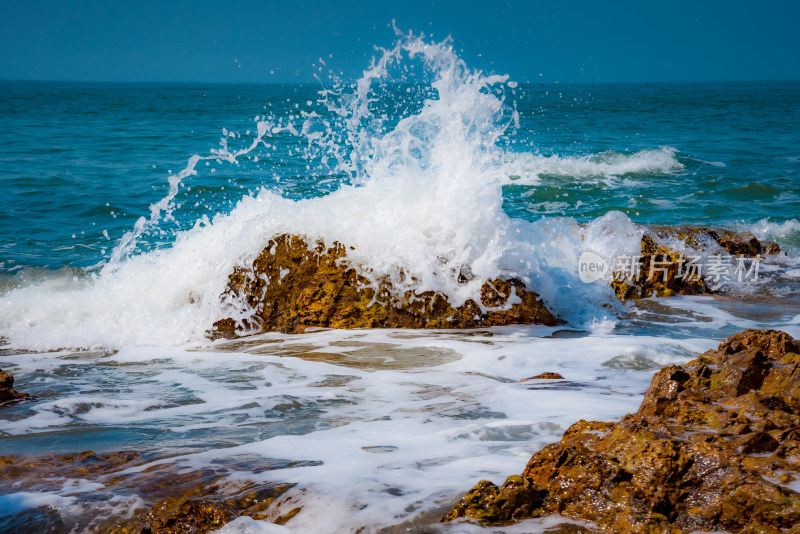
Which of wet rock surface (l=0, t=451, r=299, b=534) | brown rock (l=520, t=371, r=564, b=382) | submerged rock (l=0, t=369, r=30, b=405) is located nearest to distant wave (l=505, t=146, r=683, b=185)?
brown rock (l=520, t=371, r=564, b=382)

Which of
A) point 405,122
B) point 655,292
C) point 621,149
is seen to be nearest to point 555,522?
point 655,292

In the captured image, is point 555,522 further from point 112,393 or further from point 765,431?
point 112,393

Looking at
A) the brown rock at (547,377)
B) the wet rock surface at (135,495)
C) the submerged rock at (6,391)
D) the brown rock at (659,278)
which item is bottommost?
the wet rock surface at (135,495)

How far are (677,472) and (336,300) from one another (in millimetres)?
3283

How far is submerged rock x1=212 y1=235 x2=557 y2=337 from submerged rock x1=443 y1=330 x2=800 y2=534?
2548 millimetres

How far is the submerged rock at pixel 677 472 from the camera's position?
6.04ft

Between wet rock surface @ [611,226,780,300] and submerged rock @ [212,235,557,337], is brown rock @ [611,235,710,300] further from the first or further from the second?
submerged rock @ [212,235,557,337]

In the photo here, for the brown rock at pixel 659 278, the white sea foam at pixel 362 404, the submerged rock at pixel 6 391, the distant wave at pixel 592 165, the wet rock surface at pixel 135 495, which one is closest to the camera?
the wet rock surface at pixel 135 495

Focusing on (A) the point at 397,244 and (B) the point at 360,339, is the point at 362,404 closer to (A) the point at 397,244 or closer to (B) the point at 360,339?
(B) the point at 360,339

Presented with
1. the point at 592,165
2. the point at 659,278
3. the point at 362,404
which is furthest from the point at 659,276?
the point at 592,165

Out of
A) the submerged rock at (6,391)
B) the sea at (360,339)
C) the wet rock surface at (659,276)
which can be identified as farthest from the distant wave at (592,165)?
the submerged rock at (6,391)

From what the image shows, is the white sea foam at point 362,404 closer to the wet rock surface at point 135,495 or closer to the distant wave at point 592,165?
the wet rock surface at point 135,495

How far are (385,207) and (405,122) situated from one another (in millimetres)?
→ 1189

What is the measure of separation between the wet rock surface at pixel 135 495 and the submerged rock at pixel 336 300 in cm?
231
